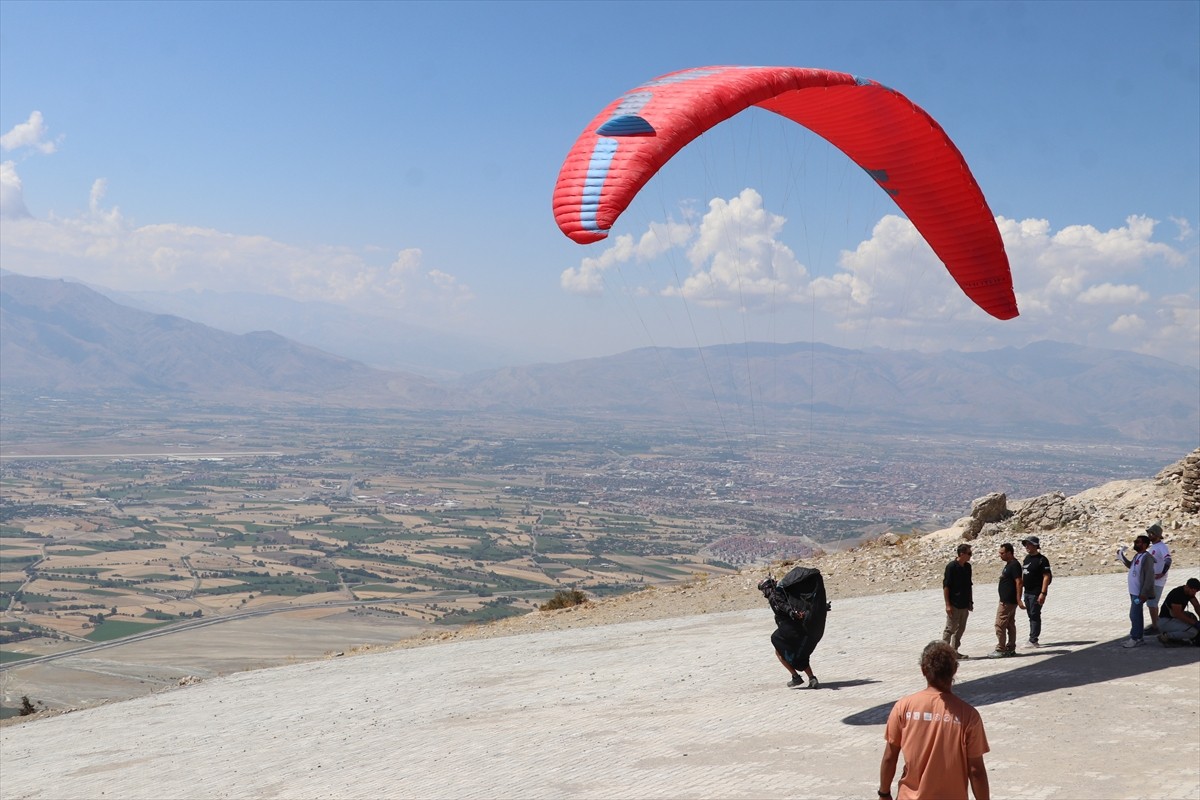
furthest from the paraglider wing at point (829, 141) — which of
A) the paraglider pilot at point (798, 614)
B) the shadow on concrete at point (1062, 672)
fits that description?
the shadow on concrete at point (1062, 672)

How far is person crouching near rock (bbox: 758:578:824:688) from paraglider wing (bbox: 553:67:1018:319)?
439 centimetres

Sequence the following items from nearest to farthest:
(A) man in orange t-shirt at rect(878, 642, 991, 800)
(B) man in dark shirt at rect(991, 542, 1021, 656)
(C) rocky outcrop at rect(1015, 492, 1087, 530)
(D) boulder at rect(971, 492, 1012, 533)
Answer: (A) man in orange t-shirt at rect(878, 642, 991, 800) < (B) man in dark shirt at rect(991, 542, 1021, 656) < (C) rocky outcrop at rect(1015, 492, 1087, 530) < (D) boulder at rect(971, 492, 1012, 533)

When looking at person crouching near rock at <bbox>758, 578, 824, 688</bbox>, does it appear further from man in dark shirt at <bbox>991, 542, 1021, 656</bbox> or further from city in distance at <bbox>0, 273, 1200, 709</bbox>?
city in distance at <bbox>0, 273, 1200, 709</bbox>

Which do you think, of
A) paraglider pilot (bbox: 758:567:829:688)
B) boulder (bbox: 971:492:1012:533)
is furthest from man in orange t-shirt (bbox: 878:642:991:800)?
boulder (bbox: 971:492:1012:533)

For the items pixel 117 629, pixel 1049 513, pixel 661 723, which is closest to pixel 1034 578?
pixel 661 723

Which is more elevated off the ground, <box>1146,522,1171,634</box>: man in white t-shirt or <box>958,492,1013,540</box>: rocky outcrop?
<box>1146,522,1171,634</box>: man in white t-shirt

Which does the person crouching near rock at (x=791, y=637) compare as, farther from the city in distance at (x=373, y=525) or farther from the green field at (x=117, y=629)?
the green field at (x=117, y=629)

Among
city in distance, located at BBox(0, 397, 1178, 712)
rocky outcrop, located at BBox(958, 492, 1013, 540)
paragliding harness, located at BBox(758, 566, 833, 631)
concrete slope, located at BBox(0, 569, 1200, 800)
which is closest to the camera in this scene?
concrete slope, located at BBox(0, 569, 1200, 800)

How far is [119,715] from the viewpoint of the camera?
16859 millimetres

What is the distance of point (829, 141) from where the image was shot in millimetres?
15414

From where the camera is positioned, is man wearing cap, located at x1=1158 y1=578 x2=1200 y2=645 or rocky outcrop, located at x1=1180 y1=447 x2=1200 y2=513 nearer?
man wearing cap, located at x1=1158 y1=578 x2=1200 y2=645

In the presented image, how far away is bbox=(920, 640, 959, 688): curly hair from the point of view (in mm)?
5180

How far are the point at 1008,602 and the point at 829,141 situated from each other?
7372mm

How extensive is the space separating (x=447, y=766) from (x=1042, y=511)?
54.0 ft
